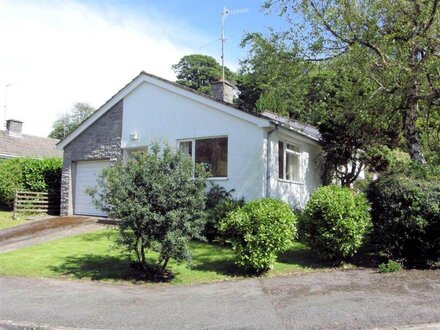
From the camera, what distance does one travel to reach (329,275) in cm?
821

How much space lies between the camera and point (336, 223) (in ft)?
28.8

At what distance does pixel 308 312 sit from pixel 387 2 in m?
9.04

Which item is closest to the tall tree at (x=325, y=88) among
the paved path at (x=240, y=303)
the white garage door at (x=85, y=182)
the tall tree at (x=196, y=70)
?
the paved path at (x=240, y=303)

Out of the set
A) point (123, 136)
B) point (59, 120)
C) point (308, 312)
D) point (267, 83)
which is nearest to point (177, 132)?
point (123, 136)

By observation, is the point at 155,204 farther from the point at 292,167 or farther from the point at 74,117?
the point at 74,117

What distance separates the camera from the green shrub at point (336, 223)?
8766 mm

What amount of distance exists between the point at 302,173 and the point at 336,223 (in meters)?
7.44

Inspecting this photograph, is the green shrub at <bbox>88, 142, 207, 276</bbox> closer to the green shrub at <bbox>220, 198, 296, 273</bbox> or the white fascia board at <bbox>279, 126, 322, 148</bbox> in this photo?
the green shrub at <bbox>220, 198, 296, 273</bbox>

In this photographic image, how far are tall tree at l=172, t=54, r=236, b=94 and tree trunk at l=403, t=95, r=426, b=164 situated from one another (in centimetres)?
3927

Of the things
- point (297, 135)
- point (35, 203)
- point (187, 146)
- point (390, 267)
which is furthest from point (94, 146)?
point (390, 267)

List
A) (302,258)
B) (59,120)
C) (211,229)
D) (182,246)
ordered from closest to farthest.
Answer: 1. (182,246)
2. (302,258)
3. (211,229)
4. (59,120)

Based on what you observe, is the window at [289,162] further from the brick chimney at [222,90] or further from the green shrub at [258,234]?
the green shrub at [258,234]

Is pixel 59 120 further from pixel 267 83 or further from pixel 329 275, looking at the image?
pixel 329 275

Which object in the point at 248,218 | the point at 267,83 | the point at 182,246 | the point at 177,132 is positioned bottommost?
the point at 182,246
